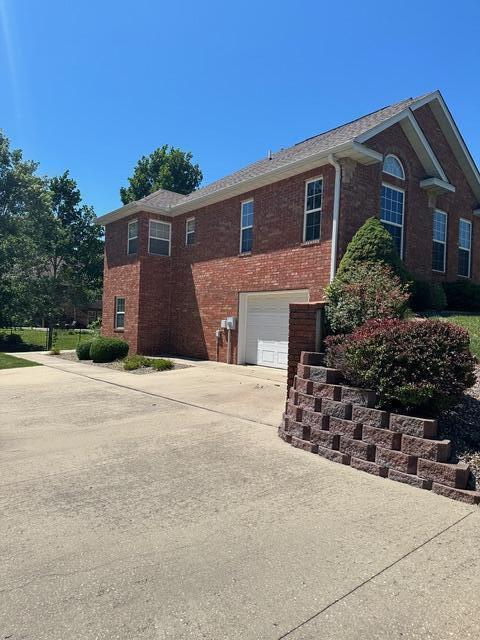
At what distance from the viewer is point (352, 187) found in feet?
39.6

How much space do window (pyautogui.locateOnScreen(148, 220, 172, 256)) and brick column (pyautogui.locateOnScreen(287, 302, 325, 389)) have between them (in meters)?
12.1

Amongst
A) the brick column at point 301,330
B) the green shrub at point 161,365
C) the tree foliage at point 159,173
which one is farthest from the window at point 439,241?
the tree foliage at point 159,173

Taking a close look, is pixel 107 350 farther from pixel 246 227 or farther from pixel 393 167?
pixel 393 167

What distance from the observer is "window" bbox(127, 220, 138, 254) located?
18.3 metres

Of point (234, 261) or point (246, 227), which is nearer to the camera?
point (246, 227)

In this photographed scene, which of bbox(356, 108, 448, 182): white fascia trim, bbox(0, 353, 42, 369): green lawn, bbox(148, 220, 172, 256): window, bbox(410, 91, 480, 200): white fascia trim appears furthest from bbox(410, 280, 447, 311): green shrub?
bbox(0, 353, 42, 369): green lawn

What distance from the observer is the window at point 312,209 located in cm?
1252

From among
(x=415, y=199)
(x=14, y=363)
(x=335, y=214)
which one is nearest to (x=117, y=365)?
(x=14, y=363)

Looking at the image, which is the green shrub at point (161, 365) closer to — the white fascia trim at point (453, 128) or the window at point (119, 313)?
the window at point (119, 313)

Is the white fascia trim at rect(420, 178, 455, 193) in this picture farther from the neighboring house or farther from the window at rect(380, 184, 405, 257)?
the window at rect(380, 184, 405, 257)

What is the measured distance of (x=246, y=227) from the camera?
48.6 ft

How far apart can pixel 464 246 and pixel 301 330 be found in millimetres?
12644

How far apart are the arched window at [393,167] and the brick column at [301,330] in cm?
806

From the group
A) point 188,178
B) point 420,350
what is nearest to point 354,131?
point 420,350
